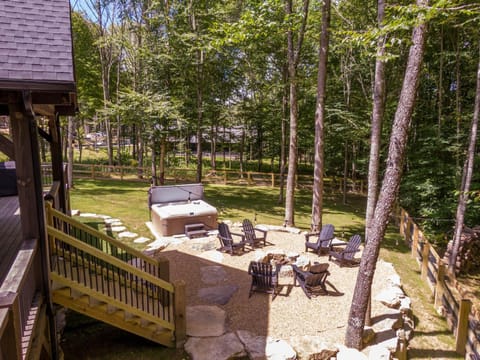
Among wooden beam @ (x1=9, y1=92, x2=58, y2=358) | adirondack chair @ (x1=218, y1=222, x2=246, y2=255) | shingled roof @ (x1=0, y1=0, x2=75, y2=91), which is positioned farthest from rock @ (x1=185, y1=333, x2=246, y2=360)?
shingled roof @ (x1=0, y1=0, x2=75, y2=91)

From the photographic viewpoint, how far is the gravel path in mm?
6129

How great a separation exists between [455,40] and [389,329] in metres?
13.4

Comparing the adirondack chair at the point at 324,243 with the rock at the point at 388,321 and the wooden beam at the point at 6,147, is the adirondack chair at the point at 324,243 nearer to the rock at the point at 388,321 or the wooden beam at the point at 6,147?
the rock at the point at 388,321

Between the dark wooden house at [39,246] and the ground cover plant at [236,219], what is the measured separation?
0.75 meters

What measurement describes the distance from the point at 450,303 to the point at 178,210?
7984 millimetres

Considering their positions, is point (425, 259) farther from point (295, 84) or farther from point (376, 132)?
point (295, 84)

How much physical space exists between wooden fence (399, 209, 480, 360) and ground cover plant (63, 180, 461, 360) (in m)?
0.19

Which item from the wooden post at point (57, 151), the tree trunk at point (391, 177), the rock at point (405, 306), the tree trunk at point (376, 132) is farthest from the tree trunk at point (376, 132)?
the wooden post at point (57, 151)

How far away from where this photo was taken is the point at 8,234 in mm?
5723

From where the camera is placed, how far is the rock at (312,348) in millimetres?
5172

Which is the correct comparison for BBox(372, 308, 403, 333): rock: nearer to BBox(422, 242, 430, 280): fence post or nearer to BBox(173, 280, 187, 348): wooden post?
BBox(422, 242, 430, 280): fence post

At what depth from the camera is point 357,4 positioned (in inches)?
546

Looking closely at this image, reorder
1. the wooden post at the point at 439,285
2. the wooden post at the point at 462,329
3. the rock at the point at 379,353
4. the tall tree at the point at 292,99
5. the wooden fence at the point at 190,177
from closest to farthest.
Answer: the rock at the point at 379,353 < the wooden post at the point at 462,329 < the wooden post at the point at 439,285 < the tall tree at the point at 292,99 < the wooden fence at the point at 190,177

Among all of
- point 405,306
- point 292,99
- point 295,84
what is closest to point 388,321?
point 405,306
